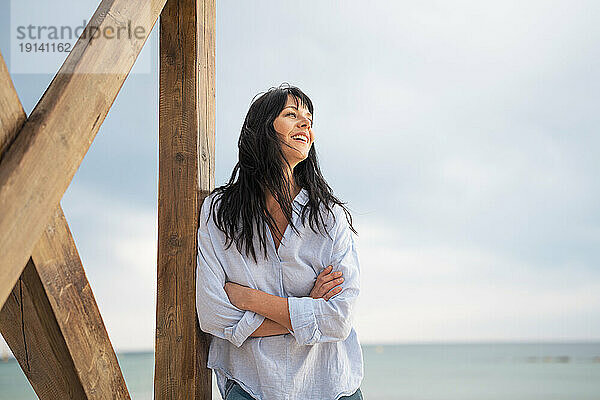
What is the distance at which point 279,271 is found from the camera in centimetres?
185

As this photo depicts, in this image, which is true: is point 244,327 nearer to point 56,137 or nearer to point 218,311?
point 218,311

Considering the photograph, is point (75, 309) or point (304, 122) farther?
point (304, 122)

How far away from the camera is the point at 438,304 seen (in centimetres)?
1216

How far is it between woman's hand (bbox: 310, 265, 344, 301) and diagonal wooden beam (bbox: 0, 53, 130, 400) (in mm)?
579

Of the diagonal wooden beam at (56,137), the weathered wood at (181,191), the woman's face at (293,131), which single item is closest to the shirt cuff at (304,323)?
the weathered wood at (181,191)

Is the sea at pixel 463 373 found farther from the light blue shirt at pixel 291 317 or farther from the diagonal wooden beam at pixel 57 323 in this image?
the diagonal wooden beam at pixel 57 323

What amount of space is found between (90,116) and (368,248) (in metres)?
10.6

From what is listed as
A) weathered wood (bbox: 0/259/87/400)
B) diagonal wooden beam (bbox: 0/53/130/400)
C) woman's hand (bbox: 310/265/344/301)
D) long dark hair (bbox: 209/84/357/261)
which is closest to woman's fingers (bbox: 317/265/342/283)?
woman's hand (bbox: 310/265/344/301)

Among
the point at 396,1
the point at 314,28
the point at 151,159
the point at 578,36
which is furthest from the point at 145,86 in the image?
the point at 578,36

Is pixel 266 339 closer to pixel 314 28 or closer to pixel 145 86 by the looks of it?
pixel 145 86

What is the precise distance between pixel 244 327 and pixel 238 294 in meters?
0.09

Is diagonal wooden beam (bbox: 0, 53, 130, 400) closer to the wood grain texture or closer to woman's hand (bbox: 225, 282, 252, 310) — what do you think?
the wood grain texture

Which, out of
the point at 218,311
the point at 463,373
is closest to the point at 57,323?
the point at 218,311

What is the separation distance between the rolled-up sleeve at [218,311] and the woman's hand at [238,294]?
1 centimetres
